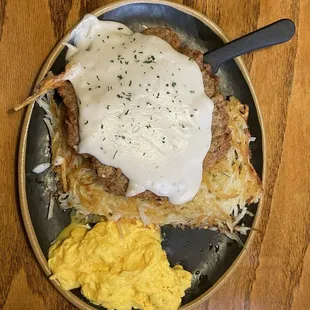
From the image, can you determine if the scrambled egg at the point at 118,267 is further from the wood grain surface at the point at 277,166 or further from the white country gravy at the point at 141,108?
the white country gravy at the point at 141,108

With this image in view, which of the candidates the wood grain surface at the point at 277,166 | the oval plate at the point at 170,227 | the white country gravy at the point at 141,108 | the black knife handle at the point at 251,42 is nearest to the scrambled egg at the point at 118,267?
the oval plate at the point at 170,227

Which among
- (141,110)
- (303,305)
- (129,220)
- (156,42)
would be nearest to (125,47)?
(156,42)

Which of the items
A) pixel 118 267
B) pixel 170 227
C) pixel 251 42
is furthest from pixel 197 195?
pixel 251 42

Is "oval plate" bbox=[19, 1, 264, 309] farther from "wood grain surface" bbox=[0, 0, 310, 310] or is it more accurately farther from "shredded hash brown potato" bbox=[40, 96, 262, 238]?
"wood grain surface" bbox=[0, 0, 310, 310]

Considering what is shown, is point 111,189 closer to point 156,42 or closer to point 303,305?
point 156,42

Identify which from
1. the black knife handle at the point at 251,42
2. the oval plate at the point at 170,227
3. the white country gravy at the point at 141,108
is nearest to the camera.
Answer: the white country gravy at the point at 141,108

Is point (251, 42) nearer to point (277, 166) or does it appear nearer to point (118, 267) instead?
point (277, 166)
